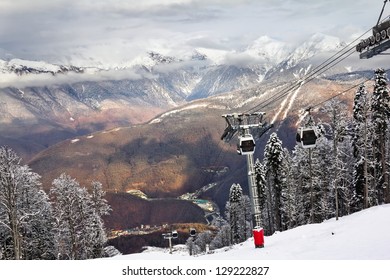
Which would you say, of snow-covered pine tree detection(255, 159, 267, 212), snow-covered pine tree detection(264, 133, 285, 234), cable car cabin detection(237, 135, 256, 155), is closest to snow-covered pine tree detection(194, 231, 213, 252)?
snow-covered pine tree detection(255, 159, 267, 212)

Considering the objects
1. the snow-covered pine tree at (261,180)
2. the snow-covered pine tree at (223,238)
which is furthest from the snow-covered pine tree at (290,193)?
the snow-covered pine tree at (223,238)

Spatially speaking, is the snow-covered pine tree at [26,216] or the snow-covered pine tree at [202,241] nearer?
the snow-covered pine tree at [26,216]

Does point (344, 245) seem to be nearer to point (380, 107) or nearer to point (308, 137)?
point (308, 137)

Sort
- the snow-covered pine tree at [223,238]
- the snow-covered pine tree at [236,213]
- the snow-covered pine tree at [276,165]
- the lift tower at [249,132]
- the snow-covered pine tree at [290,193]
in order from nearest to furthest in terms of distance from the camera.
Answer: the lift tower at [249,132], the snow-covered pine tree at [290,193], the snow-covered pine tree at [276,165], the snow-covered pine tree at [236,213], the snow-covered pine tree at [223,238]

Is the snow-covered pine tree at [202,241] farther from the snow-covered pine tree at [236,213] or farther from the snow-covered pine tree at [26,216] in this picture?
the snow-covered pine tree at [26,216]

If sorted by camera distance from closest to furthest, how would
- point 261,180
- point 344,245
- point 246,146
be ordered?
point 344,245 < point 246,146 < point 261,180

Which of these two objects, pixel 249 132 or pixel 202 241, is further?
pixel 202 241

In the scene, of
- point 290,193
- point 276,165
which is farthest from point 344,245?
point 276,165

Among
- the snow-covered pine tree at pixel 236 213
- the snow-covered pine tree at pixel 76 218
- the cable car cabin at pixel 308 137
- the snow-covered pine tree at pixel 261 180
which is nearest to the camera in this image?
the cable car cabin at pixel 308 137

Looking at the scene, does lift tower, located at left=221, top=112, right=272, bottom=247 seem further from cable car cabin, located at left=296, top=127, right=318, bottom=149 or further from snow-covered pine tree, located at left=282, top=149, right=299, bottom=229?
snow-covered pine tree, located at left=282, top=149, right=299, bottom=229
